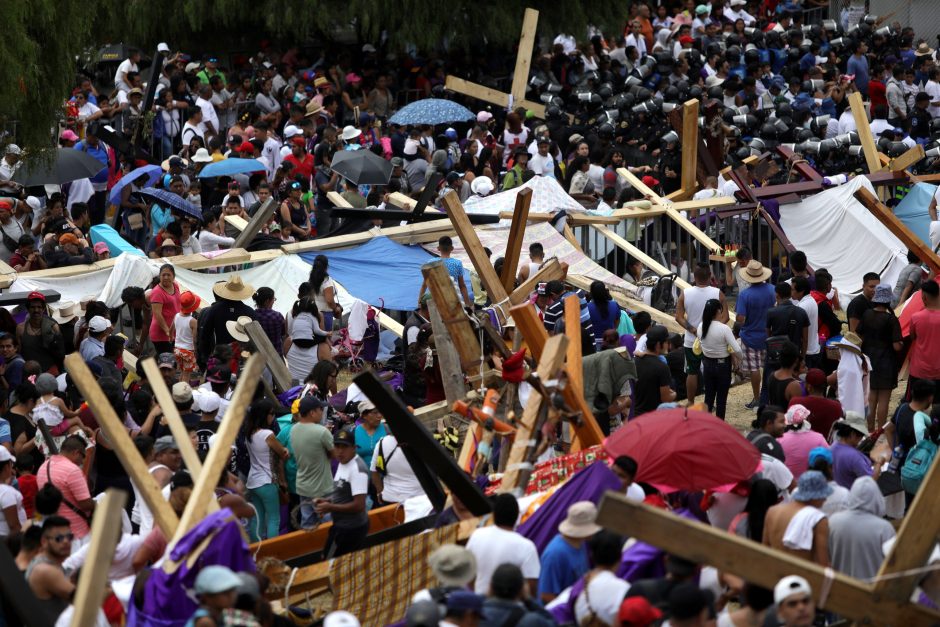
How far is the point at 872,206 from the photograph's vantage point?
1598 cm

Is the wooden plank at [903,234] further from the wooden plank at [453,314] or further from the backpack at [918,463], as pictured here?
the wooden plank at [453,314]

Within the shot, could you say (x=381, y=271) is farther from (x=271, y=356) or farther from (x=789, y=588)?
(x=789, y=588)

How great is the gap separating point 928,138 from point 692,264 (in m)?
7.91

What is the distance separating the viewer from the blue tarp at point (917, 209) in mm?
18375

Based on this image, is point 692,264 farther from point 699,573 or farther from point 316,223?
point 699,573

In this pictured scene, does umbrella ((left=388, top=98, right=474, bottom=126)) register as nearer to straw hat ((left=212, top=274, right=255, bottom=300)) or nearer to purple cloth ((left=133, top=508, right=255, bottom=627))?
straw hat ((left=212, top=274, right=255, bottom=300))

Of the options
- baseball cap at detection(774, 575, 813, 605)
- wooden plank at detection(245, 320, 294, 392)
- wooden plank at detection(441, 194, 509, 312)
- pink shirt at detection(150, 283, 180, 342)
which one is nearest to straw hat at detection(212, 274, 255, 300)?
pink shirt at detection(150, 283, 180, 342)

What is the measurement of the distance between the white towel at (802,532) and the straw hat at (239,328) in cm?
630

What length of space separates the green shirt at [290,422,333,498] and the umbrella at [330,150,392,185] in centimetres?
816

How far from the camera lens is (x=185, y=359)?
13.6m

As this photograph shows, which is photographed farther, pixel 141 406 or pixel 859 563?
pixel 141 406

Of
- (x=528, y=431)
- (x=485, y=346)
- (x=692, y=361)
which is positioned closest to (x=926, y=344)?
(x=692, y=361)

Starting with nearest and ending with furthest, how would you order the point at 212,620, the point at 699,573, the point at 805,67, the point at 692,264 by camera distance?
the point at 212,620
the point at 699,573
the point at 692,264
the point at 805,67

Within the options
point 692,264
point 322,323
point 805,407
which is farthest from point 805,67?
point 805,407
